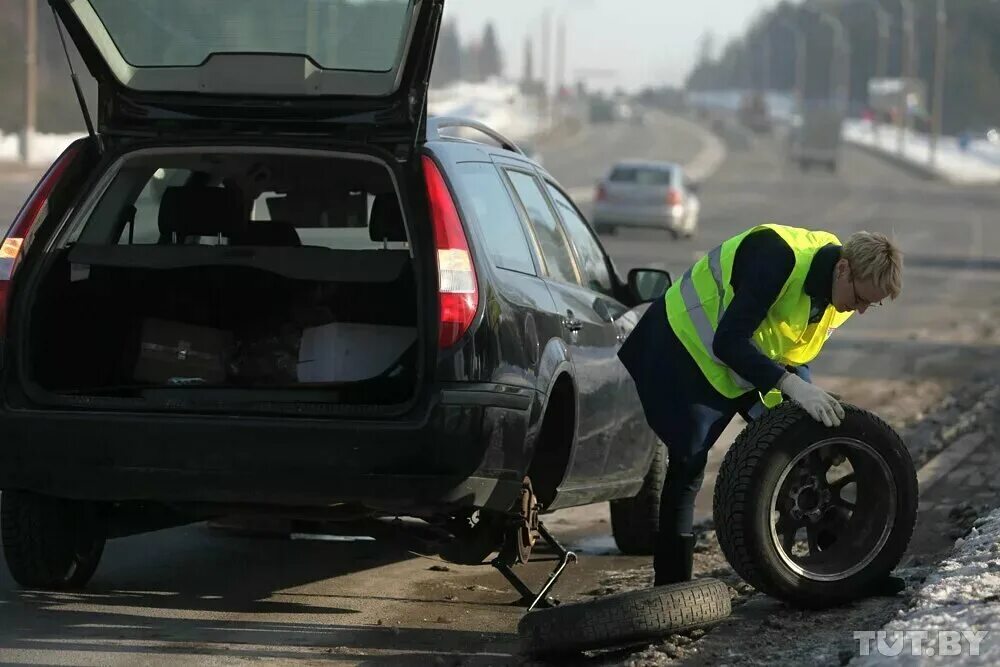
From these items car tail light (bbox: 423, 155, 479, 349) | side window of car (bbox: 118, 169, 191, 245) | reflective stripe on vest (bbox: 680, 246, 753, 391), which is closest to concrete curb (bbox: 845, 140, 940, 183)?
side window of car (bbox: 118, 169, 191, 245)

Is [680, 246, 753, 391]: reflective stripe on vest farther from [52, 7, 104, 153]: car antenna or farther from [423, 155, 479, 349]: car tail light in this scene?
[52, 7, 104, 153]: car antenna

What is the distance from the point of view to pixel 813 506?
618 cm

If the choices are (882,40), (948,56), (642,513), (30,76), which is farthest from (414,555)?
(948,56)

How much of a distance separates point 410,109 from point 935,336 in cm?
1386

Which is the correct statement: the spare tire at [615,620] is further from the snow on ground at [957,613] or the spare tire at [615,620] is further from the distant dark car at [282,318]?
the snow on ground at [957,613]

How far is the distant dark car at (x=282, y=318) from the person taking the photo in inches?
231

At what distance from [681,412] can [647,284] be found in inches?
56.9

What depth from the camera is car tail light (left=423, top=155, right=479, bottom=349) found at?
19.2 feet

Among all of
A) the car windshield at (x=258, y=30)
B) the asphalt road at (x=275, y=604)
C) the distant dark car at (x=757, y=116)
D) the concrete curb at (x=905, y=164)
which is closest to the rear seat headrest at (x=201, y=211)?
the car windshield at (x=258, y=30)

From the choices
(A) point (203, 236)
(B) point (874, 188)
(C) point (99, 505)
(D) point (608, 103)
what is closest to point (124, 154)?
(A) point (203, 236)

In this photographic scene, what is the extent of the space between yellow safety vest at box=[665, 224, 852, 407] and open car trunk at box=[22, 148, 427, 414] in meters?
0.92

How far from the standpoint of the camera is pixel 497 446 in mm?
5871

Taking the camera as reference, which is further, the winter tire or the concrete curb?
the concrete curb

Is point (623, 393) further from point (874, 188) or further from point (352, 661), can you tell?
point (874, 188)
